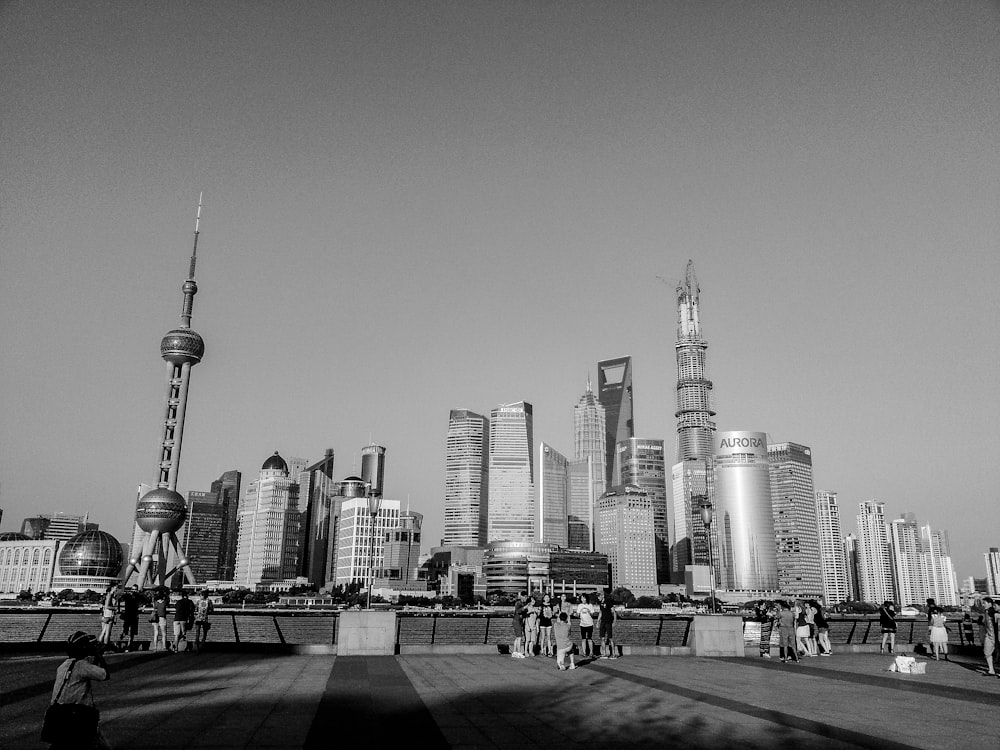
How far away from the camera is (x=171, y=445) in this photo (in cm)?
14625

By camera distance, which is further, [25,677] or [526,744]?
[25,677]

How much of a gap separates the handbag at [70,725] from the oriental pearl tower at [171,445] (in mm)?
147349

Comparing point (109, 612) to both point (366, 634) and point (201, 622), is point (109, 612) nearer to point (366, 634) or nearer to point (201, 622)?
point (201, 622)

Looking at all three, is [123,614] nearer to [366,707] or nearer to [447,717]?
[366,707]

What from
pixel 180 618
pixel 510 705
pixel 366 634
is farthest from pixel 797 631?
pixel 180 618

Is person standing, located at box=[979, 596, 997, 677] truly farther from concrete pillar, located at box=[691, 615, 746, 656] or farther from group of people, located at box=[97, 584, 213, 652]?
group of people, located at box=[97, 584, 213, 652]

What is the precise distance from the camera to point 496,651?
948 inches

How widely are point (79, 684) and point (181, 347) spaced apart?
484ft

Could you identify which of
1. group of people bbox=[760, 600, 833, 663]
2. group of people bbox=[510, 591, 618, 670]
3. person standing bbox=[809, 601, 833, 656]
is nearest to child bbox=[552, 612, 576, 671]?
group of people bbox=[510, 591, 618, 670]

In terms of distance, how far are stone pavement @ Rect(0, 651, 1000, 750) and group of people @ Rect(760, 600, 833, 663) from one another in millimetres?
1907

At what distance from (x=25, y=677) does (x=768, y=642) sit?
19.7m

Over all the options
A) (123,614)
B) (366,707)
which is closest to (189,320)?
(123,614)

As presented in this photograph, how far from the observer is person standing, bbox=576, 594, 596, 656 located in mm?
21156

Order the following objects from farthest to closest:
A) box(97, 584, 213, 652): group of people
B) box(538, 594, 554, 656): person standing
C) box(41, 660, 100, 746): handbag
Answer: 1. box(538, 594, 554, 656): person standing
2. box(97, 584, 213, 652): group of people
3. box(41, 660, 100, 746): handbag
